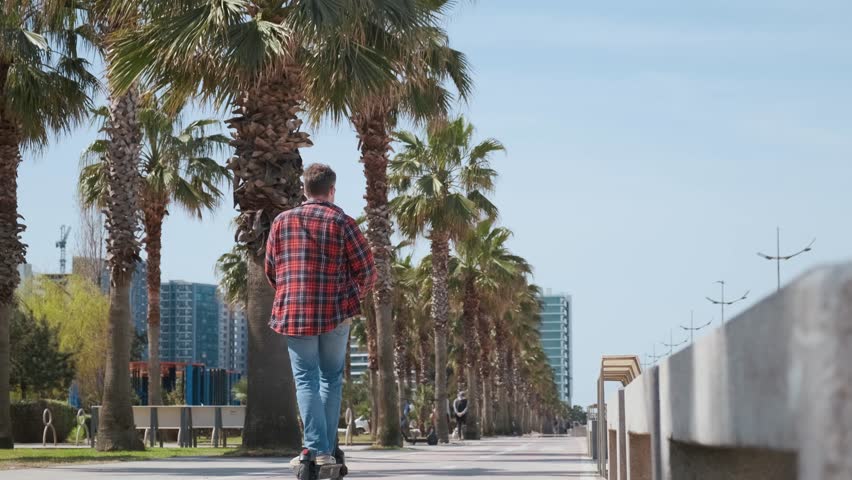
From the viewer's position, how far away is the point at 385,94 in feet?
58.4

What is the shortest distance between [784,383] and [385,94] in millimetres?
16979

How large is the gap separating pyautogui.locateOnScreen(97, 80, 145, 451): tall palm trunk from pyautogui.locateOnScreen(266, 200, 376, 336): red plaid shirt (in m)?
14.7

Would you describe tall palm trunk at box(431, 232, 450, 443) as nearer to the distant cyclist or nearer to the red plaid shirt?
the distant cyclist

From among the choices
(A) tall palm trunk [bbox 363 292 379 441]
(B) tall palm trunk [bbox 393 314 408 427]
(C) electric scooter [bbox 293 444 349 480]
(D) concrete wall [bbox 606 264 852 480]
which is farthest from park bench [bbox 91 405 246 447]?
(D) concrete wall [bbox 606 264 852 480]

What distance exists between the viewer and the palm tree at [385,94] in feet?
57.0

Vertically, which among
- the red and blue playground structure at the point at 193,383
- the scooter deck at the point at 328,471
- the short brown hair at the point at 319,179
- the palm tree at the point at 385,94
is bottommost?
the scooter deck at the point at 328,471

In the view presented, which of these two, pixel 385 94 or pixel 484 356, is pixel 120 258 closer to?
pixel 385 94

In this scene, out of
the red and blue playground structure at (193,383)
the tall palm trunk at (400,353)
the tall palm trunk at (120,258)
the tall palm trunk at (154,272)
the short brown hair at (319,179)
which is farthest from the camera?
the red and blue playground structure at (193,383)

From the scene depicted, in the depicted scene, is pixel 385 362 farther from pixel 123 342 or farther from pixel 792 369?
pixel 792 369

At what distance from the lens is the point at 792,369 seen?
946mm

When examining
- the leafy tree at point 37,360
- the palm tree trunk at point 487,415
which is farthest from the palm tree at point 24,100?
the palm tree trunk at point 487,415

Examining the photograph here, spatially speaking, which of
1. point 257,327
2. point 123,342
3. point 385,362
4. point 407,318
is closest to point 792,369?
point 257,327

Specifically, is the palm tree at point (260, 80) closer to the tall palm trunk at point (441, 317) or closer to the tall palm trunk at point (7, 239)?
the tall palm trunk at point (7, 239)

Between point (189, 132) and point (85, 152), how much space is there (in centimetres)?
349
